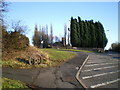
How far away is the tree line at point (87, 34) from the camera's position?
44406 mm

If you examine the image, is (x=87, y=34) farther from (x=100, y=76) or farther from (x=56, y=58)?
(x=100, y=76)

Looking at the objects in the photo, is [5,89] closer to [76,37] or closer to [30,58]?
[30,58]

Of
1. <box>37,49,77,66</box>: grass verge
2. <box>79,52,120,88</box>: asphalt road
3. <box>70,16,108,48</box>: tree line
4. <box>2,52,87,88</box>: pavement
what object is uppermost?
<box>70,16,108,48</box>: tree line

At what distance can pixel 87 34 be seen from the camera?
44938 millimetres

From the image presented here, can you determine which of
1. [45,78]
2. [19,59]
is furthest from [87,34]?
[45,78]

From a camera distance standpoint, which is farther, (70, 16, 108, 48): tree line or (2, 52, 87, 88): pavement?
(70, 16, 108, 48): tree line

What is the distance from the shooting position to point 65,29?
59969mm

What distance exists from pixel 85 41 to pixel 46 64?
32506 mm

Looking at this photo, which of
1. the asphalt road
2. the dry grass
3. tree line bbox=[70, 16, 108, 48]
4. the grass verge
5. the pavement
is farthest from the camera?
tree line bbox=[70, 16, 108, 48]

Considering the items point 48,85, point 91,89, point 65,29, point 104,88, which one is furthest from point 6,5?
point 65,29

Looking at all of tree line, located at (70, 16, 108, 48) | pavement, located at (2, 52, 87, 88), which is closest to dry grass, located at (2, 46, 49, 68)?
pavement, located at (2, 52, 87, 88)

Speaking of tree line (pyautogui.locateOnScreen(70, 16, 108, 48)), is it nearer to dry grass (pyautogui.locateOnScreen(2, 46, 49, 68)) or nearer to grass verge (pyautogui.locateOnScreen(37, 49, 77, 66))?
grass verge (pyautogui.locateOnScreen(37, 49, 77, 66))

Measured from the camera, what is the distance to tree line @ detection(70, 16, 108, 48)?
4441cm

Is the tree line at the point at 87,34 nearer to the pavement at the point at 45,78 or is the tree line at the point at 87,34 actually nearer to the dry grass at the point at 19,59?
the dry grass at the point at 19,59
